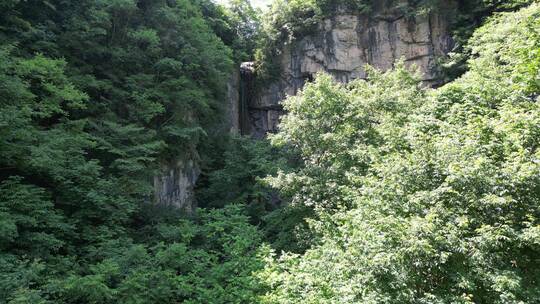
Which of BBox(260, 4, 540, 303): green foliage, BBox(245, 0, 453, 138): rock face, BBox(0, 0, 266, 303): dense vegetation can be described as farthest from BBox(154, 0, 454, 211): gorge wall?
BBox(260, 4, 540, 303): green foliage

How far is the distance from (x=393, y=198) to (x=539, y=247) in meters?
2.07

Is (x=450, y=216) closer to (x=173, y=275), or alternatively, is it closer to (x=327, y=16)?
(x=173, y=275)

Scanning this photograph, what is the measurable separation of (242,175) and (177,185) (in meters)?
2.50

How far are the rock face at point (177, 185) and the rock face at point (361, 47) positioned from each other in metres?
8.91

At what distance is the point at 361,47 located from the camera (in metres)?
21.9

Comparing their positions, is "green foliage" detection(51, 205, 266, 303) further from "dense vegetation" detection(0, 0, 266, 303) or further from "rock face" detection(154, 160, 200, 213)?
"rock face" detection(154, 160, 200, 213)

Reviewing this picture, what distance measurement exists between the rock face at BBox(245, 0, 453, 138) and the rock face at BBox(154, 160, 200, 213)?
8.91m

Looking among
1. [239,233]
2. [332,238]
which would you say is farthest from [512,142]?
[239,233]

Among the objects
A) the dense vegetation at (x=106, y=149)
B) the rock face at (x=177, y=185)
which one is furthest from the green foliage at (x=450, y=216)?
the rock face at (x=177, y=185)

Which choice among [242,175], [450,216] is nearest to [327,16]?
[242,175]

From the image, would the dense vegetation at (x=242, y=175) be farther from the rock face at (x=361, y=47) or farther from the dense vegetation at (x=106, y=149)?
the rock face at (x=361, y=47)

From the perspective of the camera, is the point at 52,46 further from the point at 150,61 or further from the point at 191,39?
the point at 191,39

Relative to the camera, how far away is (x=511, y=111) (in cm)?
621

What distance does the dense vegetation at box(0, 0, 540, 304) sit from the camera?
5570 millimetres
